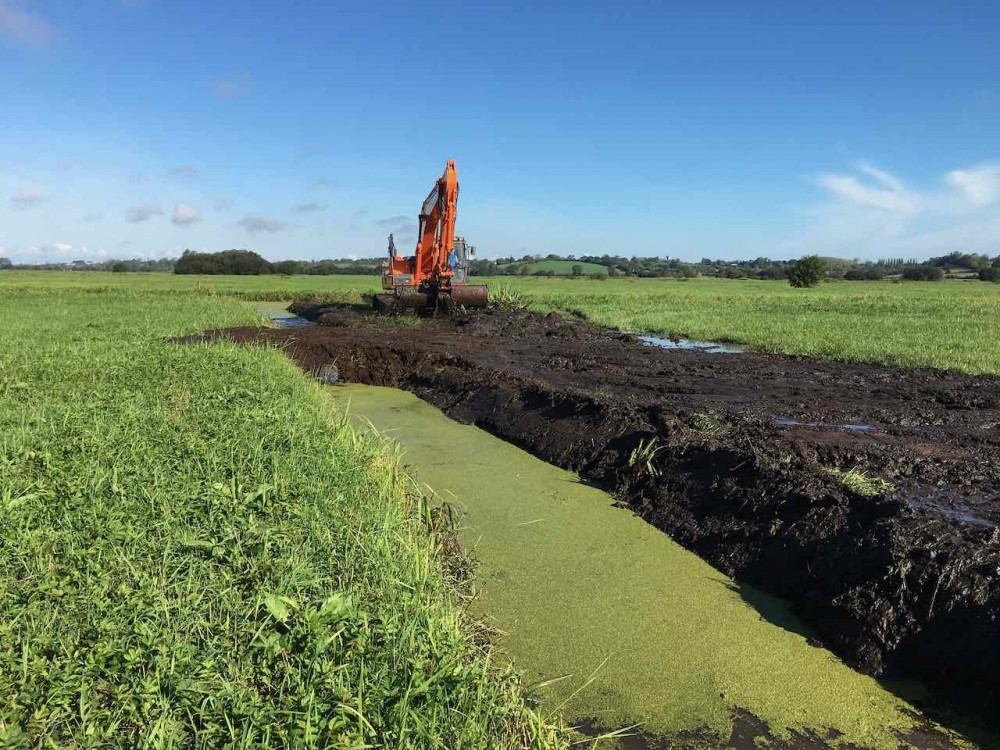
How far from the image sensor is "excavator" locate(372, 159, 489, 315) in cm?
1884

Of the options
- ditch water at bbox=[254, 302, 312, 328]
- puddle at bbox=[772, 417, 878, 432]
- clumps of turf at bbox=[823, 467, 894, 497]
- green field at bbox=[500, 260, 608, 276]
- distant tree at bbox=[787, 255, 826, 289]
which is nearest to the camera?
clumps of turf at bbox=[823, 467, 894, 497]

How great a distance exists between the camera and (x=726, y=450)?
17.7 feet

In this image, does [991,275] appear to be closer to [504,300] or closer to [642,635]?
[504,300]

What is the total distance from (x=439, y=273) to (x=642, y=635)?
16.3 metres

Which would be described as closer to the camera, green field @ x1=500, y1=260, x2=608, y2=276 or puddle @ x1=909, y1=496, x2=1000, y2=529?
puddle @ x1=909, y1=496, x2=1000, y2=529

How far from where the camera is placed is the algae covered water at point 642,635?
2.88m

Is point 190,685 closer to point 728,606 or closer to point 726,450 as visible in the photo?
point 728,606

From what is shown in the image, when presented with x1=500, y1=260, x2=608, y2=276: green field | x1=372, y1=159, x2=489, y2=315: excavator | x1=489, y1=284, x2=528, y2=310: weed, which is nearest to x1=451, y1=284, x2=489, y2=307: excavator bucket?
x1=372, y1=159, x2=489, y2=315: excavator

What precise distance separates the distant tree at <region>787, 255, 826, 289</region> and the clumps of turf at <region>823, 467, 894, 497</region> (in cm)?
4759

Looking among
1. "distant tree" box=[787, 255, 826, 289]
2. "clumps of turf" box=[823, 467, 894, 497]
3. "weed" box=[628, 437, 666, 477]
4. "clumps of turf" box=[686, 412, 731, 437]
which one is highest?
"distant tree" box=[787, 255, 826, 289]

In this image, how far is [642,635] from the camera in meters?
3.44

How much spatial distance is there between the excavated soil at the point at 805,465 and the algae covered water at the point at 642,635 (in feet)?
0.86

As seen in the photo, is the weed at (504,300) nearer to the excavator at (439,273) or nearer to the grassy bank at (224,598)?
the excavator at (439,273)

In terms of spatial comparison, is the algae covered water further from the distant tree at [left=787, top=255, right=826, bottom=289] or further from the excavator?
the distant tree at [left=787, top=255, right=826, bottom=289]
